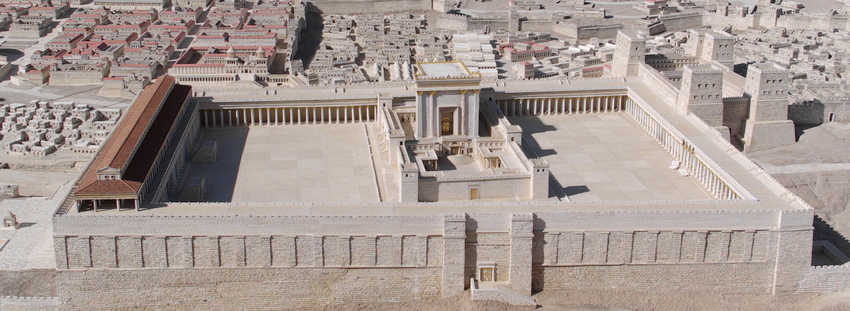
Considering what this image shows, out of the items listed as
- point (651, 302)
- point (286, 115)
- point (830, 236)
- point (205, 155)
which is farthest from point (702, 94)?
point (205, 155)

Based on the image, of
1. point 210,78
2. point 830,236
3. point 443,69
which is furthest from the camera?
point 210,78

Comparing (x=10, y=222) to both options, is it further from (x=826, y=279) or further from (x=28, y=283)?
(x=826, y=279)

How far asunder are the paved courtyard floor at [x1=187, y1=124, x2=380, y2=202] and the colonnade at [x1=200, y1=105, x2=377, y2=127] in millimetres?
1013

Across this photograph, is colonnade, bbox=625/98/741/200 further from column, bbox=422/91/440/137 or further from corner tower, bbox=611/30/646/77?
column, bbox=422/91/440/137

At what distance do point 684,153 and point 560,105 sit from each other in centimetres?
1975

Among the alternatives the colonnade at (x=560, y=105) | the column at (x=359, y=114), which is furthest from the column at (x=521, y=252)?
the colonnade at (x=560, y=105)

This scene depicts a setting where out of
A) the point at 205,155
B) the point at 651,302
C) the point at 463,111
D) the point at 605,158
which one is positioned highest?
the point at 463,111

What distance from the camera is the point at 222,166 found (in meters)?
86.1

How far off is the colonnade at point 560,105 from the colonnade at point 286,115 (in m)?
16.2

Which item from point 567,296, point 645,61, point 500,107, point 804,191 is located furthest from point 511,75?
point 567,296

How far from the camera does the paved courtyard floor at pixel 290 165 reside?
259ft

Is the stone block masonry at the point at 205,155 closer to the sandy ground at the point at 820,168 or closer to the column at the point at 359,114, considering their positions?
the column at the point at 359,114

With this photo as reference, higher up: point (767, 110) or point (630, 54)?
point (630, 54)

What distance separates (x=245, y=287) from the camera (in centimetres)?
6900
